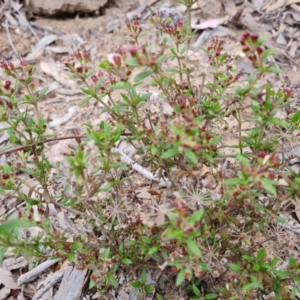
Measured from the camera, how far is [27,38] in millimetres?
4520

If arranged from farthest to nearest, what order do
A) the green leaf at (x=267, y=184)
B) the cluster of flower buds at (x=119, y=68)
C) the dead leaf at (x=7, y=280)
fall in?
the dead leaf at (x=7, y=280) → the cluster of flower buds at (x=119, y=68) → the green leaf at (x=267, y=184)

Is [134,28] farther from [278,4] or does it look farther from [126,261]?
[278,4]

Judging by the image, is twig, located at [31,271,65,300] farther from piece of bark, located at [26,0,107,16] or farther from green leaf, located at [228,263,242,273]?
piece of bark, located at [26,0,107,16]

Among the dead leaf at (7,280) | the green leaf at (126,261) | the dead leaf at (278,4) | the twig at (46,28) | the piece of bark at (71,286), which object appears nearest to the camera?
the green leaf at (126,261)

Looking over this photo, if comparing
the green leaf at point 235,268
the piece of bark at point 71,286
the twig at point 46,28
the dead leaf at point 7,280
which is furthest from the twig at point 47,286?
the twig at point 46,28

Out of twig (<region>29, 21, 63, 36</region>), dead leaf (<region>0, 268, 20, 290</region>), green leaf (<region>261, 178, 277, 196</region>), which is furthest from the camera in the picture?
twig (<region>29, 21, 63, 36</region>)

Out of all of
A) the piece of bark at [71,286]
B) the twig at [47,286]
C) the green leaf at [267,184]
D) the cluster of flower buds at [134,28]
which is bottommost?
the twig at [47,286]

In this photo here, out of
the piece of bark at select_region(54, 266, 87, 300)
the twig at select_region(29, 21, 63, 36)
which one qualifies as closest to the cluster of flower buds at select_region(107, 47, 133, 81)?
the piece of bark at select_region(54, 266, 87, 300)

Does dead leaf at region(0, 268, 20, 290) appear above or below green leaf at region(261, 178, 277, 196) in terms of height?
below

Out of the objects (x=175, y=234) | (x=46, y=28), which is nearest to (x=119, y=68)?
(x=175, y=234)

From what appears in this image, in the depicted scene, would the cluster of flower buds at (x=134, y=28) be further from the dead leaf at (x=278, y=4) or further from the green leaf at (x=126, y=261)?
the dead leaf at (x=278, y=4)

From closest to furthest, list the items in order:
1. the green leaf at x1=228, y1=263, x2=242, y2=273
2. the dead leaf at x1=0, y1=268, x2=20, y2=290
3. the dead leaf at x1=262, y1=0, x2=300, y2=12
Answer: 1. the green leaf at x1=228, y1=263, x2=242, y2=273
2. the dead leaf at x1=0, y1=268, x2=20, y2=290
3. the dead leaf at x1=262, y1=0, x2=300, y2=12

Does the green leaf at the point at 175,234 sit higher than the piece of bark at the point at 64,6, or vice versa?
the green leaf at the point at 175,234

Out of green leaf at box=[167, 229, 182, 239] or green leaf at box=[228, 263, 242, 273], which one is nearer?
green leaf at box=[167, 229, 182, 239]
